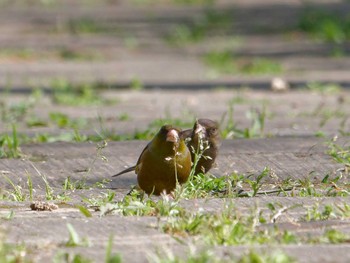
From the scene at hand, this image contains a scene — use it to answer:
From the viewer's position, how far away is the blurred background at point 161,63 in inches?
345

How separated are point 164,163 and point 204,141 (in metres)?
0.76

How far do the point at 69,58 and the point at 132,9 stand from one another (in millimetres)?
5103

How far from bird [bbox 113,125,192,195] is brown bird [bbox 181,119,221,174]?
312mm

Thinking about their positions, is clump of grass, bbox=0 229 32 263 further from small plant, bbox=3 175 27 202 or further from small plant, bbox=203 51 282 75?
small plant, bbox=203 51 282 75

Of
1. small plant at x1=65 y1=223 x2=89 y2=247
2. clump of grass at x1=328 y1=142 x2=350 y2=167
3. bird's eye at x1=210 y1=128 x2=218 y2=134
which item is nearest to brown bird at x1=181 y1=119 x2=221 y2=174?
bird's eye at x1=210 y1=128 x2=218 y2=134

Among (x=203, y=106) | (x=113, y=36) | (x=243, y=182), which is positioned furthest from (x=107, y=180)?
(x=113, y=36)

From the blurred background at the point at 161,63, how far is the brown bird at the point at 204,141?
0.86m

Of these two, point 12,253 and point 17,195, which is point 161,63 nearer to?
point 17,195

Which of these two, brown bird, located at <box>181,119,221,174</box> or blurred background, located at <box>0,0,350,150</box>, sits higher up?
brown bird, located at <box>181,119,221,174</box>

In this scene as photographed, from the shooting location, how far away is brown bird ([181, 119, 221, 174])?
5.05 meters

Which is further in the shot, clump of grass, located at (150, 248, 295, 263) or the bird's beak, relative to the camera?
the bird's beak

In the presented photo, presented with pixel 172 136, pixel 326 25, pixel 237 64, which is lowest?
pixel 237 64

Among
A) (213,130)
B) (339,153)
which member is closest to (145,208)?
(213,130)

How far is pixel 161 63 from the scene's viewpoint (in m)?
15.2
